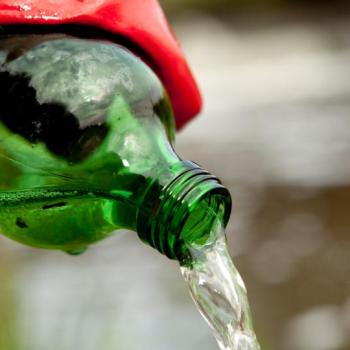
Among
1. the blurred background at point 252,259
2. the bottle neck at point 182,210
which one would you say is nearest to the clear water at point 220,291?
the bottle neck at point 182,210

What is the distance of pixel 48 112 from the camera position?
29.1 inches

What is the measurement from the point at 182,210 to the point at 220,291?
105 millimetres

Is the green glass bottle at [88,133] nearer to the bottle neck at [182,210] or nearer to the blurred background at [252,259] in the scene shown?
the bottle neck at [182,210]

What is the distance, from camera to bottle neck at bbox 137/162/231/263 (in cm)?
69

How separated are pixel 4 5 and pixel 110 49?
90 mm

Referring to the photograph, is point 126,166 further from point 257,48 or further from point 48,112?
point 257,48

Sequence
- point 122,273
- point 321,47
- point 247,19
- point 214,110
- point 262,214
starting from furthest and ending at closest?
1. point 247,19
2. point 321,47
3. point 214,110
4. point 262,214
5. point 122,273

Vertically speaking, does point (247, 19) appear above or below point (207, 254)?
below

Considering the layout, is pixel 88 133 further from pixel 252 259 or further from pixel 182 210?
pixel 252 259

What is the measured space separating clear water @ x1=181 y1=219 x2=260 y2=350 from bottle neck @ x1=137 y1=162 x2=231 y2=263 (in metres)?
0.01

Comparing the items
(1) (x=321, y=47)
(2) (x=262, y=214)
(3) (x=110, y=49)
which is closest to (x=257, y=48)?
(1) (x=321, y=47)

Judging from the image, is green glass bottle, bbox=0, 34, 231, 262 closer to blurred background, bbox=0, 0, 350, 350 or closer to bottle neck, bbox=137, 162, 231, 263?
bottle neck, bbox=137, 162, 231, 263

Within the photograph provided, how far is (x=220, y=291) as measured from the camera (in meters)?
0.76

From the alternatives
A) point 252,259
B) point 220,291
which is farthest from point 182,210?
point 252,259
